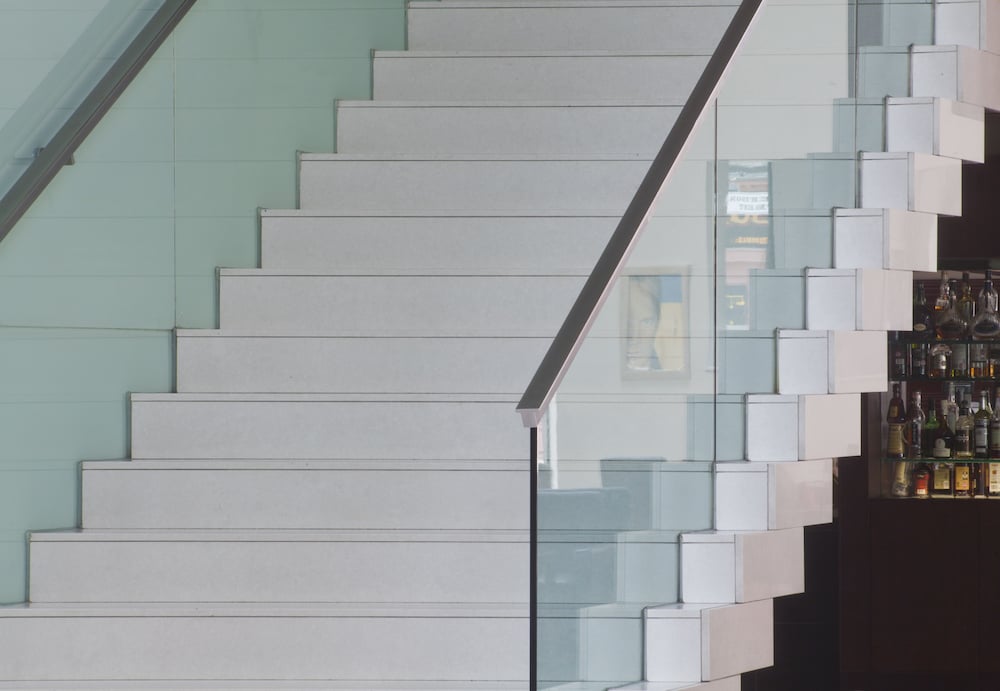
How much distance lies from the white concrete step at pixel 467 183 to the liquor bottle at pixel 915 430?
301 cm

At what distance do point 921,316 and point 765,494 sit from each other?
11.3ft

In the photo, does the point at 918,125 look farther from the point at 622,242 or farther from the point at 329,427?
the point at 329,427

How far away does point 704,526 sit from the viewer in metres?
2.60

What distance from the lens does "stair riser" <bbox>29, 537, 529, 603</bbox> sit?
265 cm

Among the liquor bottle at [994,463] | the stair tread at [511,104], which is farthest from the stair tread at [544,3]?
the liquor bottle at [994,463]

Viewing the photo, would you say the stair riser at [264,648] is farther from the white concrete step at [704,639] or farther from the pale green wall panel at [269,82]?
the pale green wall panel at [269,82]

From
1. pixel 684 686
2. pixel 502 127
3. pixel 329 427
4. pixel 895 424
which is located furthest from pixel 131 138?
pixel 895 424

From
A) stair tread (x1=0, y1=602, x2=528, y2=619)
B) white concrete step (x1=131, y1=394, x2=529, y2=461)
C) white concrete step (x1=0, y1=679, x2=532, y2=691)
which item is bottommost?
white concrete step (x1=0, y1=679, x2=532, y2=691)

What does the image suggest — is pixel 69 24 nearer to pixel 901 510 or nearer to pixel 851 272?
pixel 851 272

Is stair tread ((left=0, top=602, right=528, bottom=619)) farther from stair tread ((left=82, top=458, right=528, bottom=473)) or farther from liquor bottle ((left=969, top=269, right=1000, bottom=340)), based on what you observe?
liquor bottle ((left=969, top=269, right=1000, bottom=340))

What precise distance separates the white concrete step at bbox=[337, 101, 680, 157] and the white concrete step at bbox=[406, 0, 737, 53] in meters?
0.46

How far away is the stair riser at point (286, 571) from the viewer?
2.65m

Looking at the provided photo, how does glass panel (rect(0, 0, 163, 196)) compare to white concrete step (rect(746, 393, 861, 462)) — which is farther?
white concrete step (rect(746, 393, 861, 462))

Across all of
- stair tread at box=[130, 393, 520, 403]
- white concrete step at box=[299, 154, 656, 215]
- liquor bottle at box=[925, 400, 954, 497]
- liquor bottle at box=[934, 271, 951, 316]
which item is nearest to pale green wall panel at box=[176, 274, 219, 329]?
stair tread at box=[130, 393, 520, 403]
